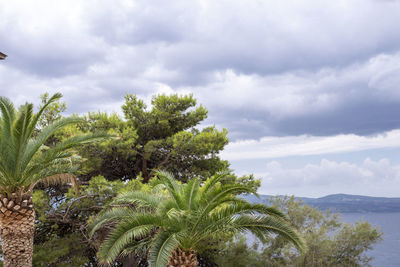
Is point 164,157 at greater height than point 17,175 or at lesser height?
greater

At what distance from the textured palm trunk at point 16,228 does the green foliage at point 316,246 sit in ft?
35.7

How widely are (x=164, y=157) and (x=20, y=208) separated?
44.6 ft

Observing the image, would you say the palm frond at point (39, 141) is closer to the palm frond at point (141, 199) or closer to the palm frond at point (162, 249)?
the palm frond at point (141, 199)

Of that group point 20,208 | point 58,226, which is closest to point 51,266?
point 58,226

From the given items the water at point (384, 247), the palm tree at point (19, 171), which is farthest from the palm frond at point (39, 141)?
the water at point (384, 247)

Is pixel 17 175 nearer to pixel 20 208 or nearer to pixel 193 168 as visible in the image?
pixel 20 208

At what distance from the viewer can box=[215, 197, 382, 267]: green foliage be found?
19.0 m

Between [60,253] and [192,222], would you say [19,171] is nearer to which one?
[192,222]

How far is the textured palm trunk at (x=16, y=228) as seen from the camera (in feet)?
38.2

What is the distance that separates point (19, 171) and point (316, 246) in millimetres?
14050

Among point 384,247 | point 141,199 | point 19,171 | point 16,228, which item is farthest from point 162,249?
point 384,247

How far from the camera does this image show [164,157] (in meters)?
24.9

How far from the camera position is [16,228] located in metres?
11.9

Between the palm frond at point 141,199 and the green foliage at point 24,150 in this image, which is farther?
the palm frond at point 141,199
